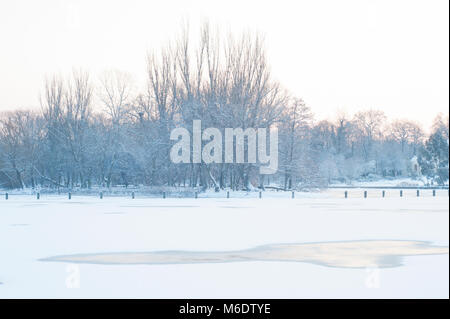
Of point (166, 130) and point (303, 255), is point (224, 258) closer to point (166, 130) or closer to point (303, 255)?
point (303, 255)

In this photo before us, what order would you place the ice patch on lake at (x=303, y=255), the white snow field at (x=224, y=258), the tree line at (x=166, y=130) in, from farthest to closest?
the tree line at (x=166, y=130) < the ice patch on lake at (x=303, y=255) < the white snow field at (x=224, y=258)

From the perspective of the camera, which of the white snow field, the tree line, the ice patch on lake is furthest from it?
the tree line

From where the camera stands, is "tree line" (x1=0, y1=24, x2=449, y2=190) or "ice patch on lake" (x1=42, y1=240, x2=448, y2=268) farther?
"tree line" (x1=0, y1=24, x2=449, y2=190)

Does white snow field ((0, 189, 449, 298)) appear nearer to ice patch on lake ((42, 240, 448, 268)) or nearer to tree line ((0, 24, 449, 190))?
ice patch on lake ((42, 240, 448, 268))

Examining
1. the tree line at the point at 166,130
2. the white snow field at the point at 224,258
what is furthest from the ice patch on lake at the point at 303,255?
the tree line at the point at 166,130

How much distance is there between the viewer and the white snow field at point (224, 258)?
9695 millimetres

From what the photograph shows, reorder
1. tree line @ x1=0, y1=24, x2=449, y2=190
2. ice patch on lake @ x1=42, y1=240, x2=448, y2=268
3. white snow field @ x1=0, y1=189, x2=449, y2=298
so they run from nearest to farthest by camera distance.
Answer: white snow field @ x1=0, y1=189, x2=449, y2=298, ice patch on lake @ x1=42, y1=240, x2=448, y2=268, tree line @ x1=0, y1=24, x2=449, y2=190

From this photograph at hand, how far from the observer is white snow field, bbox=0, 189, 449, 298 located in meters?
9.70

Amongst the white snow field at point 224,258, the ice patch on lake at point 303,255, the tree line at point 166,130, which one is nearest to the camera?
the white snow field at point 224,258

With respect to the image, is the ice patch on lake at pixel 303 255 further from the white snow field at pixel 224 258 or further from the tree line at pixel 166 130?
the tree line at pixel 166 130

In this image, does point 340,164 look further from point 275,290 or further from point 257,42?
point 275,290

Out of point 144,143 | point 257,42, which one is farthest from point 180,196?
point 257,42

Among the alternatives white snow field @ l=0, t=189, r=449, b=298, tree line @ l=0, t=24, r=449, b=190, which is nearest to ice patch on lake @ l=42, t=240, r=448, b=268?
white snow field @ l=0, t=189, r=449, b=298

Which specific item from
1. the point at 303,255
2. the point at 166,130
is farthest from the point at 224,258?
the point at 166,130
